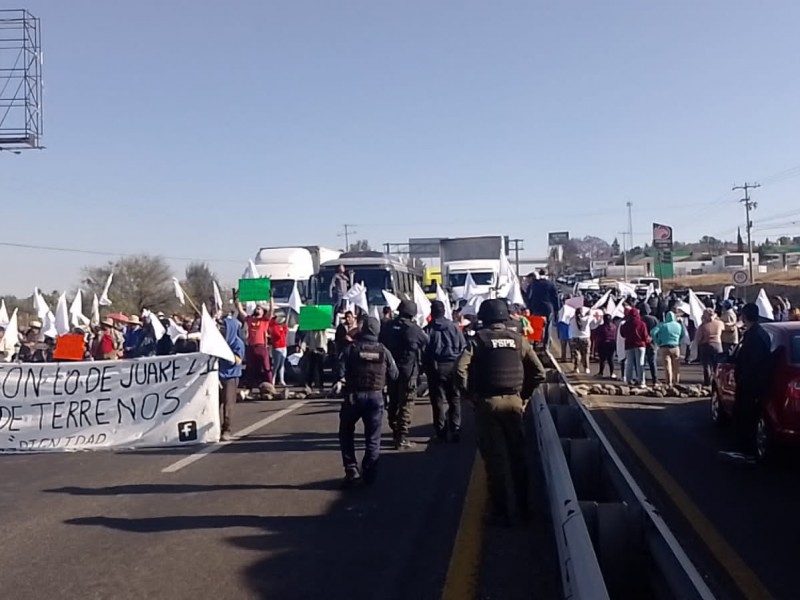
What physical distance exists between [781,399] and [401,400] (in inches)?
175

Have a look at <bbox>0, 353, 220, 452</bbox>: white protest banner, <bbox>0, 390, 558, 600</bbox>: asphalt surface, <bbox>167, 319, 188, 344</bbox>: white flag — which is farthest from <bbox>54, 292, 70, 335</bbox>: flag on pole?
<bbox>0, 390, 558, 600</bbox>: asphalt surface

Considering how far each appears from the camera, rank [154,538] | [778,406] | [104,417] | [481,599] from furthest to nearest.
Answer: [104,417] < [778,406] < [154,538] < [481,599]

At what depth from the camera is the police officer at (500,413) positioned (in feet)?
26.0

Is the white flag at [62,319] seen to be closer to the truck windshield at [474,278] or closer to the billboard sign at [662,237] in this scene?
the truck windshield at [474,278]

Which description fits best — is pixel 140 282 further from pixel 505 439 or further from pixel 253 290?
pixel 505 439

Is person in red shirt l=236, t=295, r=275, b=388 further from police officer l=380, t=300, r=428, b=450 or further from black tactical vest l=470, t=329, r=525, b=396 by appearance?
black tactical vest l=470, t=329, r=525, b=396

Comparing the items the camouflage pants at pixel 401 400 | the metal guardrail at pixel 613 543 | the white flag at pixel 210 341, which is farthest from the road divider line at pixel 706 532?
the white flag at pixel 210 341

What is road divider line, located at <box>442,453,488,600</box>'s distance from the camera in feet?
20.5

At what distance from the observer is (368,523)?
321 inches

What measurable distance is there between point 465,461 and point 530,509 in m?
2.74

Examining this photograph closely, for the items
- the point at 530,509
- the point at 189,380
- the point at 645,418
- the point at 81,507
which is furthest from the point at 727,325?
the point at 81,507

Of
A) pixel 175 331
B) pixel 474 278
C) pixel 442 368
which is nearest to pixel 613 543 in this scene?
pixel 442 368

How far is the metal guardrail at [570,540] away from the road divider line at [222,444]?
5.21 metres

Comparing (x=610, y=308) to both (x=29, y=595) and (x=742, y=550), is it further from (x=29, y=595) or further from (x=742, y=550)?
(x=29, y=595)
